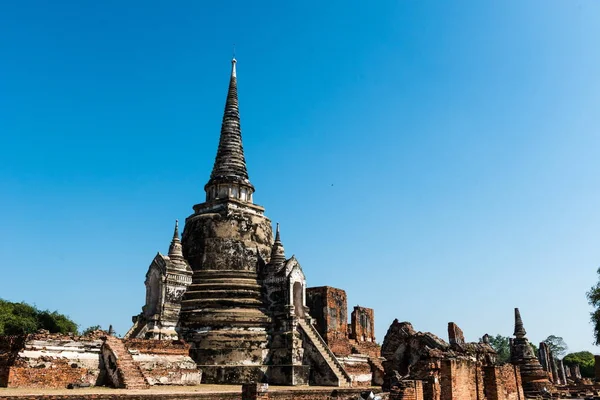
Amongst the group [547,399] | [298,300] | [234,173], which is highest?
[234,173]

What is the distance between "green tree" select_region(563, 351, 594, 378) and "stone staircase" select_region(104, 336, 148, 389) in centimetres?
6834

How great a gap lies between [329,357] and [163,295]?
27.3 ft

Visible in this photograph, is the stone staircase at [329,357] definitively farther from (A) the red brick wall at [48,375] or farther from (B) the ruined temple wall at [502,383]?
(A) the red brick wall at [48,375]

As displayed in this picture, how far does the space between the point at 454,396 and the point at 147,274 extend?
17263mm

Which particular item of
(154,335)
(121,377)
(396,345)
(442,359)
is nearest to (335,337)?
(396,345)

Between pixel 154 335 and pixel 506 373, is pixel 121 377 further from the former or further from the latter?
pixel 506 373

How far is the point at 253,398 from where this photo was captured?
12594 mm

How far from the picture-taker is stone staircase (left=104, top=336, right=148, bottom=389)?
18219mm

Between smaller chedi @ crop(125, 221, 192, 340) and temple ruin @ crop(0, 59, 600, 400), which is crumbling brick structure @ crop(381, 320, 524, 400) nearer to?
temple ruin @ crop(0, 59, 600, 400)

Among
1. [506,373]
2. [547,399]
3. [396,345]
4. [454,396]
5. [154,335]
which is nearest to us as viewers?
[454,396]

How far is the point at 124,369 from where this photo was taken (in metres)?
18.7

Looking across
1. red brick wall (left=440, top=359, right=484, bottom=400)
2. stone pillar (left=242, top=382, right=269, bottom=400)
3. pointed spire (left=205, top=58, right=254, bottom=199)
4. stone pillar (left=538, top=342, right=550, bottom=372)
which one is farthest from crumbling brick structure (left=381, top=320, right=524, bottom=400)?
stone pillar (left=538, top=342, right=550, bottom=372)

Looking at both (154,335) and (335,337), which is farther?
(335,337)

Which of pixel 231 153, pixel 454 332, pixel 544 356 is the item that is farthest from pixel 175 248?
pixel 544 356
